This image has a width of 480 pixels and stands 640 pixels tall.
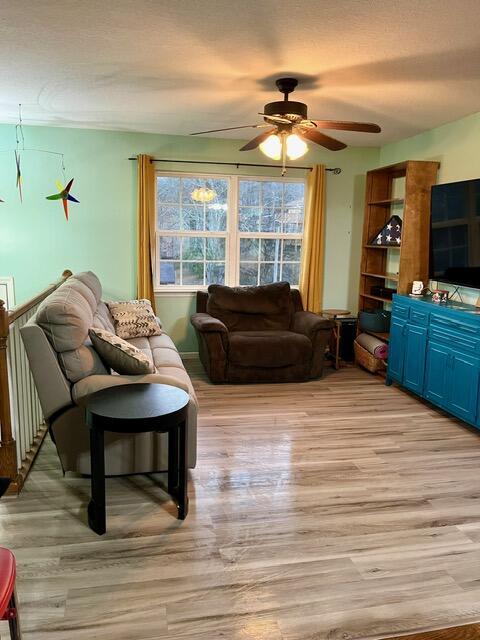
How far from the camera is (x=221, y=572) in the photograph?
2174mm

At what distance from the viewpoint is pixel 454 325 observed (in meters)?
3.96

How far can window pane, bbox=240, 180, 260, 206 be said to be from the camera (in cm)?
576

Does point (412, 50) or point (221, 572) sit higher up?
point (412, 50)

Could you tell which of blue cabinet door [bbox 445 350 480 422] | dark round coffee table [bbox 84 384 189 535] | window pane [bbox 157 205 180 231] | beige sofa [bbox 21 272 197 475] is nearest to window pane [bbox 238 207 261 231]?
window pane [bbox 157 205 180 231]

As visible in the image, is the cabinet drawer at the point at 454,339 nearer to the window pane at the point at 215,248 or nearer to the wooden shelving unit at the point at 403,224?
the wooden shelving unit at the point at 403,224

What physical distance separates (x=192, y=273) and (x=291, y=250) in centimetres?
127

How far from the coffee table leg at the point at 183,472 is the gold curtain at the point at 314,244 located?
3.62 metres

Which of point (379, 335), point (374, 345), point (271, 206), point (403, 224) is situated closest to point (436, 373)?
point (374, 345)

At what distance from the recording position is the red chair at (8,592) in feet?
4.32

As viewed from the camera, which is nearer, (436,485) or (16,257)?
(436,485)

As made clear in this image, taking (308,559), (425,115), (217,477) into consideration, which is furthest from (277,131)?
(308,559)

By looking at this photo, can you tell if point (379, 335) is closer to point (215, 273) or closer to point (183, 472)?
point (215, 273)

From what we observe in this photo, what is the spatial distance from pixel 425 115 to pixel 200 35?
8.37ft

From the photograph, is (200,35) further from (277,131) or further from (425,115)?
(425,115)
